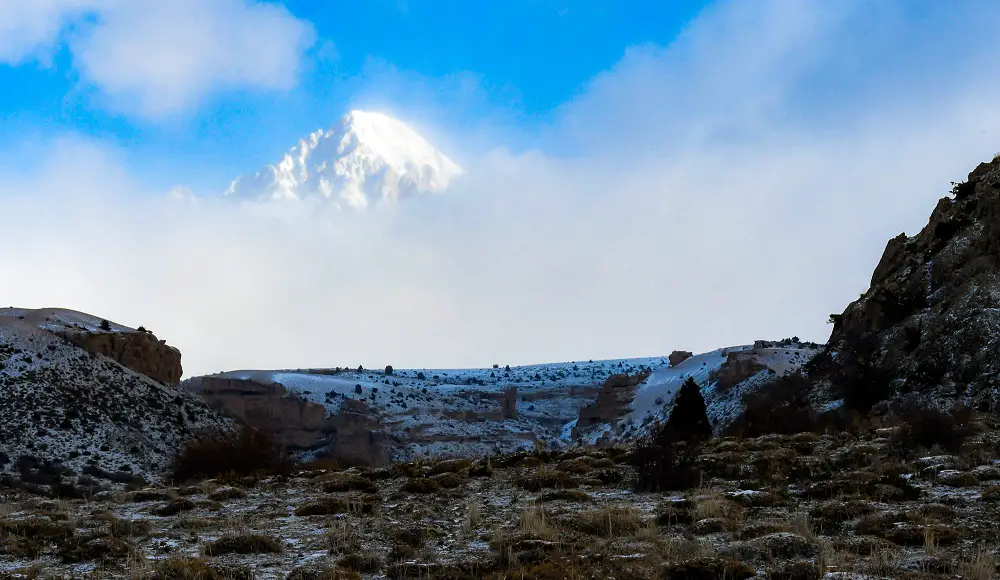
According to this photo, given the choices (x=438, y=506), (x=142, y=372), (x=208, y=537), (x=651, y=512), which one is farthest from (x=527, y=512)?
(x=142, y=372)

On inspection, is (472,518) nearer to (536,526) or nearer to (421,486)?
(536,526)

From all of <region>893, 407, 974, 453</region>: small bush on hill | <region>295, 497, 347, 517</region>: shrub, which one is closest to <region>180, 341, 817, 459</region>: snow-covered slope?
<region>893, 407, 974, 453</region>: small bush on hill

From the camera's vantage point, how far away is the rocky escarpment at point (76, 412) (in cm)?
4822

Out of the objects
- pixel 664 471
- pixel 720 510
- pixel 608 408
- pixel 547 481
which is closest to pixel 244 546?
pixel 720 510

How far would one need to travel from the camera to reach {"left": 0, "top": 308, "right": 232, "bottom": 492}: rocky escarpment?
48.2 meters

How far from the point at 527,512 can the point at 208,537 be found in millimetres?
4582

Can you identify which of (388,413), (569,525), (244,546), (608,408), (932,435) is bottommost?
(244,546)

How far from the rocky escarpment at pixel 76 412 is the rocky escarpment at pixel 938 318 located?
1393 inches

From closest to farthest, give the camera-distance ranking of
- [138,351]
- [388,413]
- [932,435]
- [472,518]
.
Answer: [472,518], [932,435], [138,351], [388,413]

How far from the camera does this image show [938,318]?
30.6 m

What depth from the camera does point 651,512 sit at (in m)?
12.5

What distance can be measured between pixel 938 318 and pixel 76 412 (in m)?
50.0

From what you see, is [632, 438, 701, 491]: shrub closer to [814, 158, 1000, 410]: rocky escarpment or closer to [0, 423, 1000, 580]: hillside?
[0, 423, 1000, 580]: hillside

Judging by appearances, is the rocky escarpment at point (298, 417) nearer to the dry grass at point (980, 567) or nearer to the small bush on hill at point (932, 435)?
the small bush on hill at point (932, 435)
